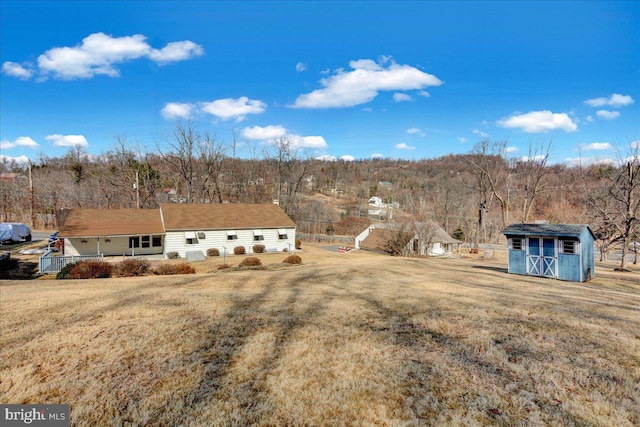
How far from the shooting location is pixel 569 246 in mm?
18578

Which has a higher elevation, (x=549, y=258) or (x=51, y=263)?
(x=549, y=258)

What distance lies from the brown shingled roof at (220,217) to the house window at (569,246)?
2397 centimetres

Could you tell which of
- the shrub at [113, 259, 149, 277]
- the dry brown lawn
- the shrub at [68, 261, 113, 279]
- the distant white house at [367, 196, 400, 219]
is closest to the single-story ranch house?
the shrub at [68, 261, 113, 279]

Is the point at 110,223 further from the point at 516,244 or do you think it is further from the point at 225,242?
the point at 516,244

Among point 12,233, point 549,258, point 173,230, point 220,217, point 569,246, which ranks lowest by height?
point 549,258

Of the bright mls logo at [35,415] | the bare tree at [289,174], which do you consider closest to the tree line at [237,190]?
the bare tree at [289,174]

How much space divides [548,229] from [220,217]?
87.9ft

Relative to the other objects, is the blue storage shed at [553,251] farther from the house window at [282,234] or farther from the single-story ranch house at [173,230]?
the single-story ranch house at [173,230]

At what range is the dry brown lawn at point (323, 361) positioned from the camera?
15.1 feet

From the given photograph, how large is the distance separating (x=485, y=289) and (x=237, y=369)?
433 inches

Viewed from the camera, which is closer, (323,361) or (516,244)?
(323,361)

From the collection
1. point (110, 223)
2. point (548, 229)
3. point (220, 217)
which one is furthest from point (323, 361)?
point (110, 223)

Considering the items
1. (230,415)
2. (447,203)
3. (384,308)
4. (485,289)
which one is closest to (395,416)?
(230,415)

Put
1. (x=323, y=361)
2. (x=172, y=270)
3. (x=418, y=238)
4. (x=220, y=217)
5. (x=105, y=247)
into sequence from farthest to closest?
(x=418, y=238), (x=220, y=217), (x=105, y=247), (x=172, y=270), (x=323, y=361)
